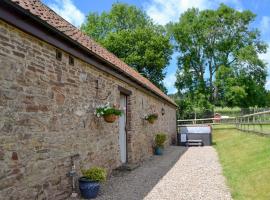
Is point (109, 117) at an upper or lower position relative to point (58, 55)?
lower

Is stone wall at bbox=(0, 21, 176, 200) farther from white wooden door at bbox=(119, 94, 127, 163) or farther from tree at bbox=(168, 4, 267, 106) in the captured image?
tree at bbox=(168, 4, 267, 106)

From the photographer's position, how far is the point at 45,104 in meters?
6.13

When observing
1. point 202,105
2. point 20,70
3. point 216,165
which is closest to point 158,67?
point 202,105

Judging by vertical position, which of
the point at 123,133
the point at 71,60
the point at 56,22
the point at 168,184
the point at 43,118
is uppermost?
the point at 56,22

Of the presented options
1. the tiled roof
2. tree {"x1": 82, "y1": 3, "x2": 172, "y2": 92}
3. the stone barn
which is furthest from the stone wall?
tree {"x1": 82, "y1": 3, "x2": 172, "y2": 92}

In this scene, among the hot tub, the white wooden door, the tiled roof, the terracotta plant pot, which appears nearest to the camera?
the tiled roof

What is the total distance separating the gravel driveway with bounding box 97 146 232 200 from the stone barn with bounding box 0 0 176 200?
2.54ft

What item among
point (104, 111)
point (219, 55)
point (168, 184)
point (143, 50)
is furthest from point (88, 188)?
point (219, 55)

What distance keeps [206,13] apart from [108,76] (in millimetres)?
34707

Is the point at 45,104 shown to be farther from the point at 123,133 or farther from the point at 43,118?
the point at 123,133

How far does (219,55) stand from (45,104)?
36754 mm

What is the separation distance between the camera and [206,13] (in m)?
41.5

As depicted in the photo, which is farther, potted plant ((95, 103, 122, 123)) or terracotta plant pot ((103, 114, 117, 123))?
terracotta plant pot ((103, 114, 117, 123))

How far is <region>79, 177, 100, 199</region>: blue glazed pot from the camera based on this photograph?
694 cm
